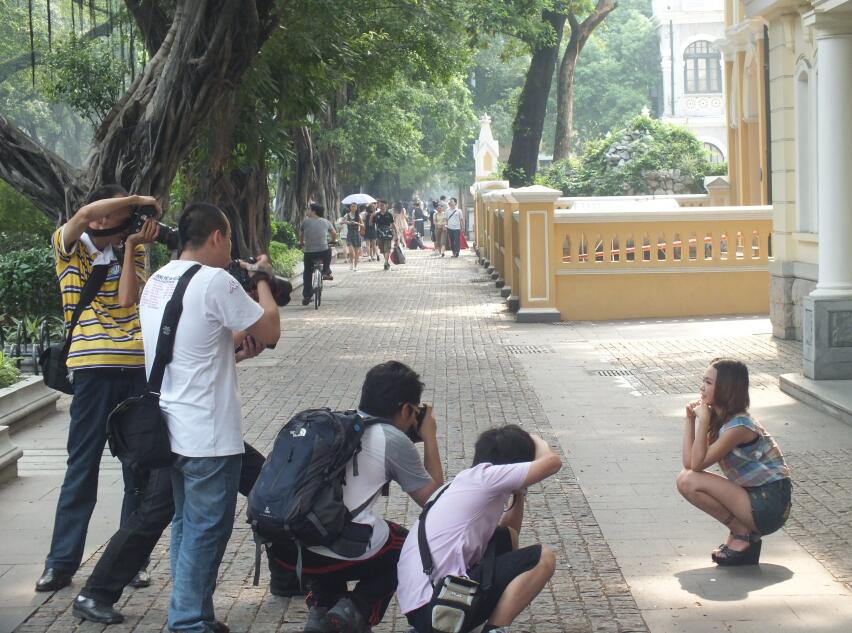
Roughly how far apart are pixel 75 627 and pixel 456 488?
1.81 meters

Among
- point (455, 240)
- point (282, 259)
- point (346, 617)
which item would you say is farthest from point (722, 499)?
point (455, 240)

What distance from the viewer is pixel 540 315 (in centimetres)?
1808

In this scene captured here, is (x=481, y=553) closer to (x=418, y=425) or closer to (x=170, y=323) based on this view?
(x=418, y=425)

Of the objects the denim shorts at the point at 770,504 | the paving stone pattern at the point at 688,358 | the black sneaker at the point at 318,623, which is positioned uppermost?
the denim shorts at the point at 770,504

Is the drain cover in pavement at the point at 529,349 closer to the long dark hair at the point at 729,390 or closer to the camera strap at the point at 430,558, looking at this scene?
the long dark hair at the point at 729,390

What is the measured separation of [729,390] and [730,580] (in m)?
0.87

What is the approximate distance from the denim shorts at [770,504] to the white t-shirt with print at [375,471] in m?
1.80

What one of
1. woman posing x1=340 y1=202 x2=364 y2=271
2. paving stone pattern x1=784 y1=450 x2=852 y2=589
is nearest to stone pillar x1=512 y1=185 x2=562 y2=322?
paving stone pattern x1=784 y1=450 x2=852 y2=589

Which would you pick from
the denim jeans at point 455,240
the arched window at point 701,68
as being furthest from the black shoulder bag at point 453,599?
the arched window at point 701,68

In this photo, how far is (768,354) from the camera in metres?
13.7

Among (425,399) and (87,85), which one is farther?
(87,85)

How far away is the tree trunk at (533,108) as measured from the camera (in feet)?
97.7

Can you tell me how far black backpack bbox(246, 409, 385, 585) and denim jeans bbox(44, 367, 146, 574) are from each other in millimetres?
1163

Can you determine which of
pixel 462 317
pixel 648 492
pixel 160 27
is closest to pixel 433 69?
pixel 462 317
